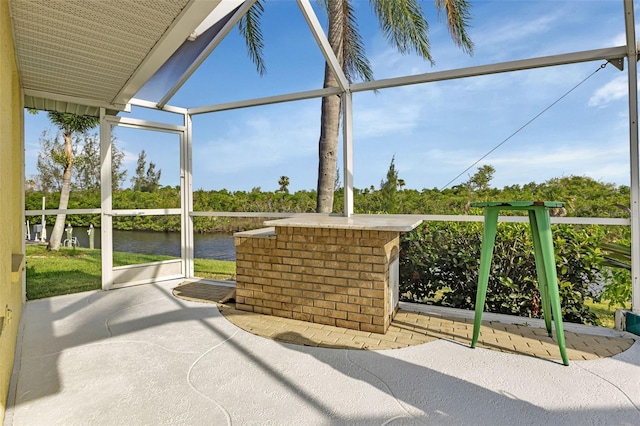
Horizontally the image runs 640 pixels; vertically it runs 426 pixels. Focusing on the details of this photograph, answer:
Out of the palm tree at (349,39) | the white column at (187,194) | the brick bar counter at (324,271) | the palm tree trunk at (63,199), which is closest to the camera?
the brick bar counter at (324,271)

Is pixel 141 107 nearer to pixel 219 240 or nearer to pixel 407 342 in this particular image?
pixel 219 240

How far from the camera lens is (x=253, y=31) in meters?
6.97

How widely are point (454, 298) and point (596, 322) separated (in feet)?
4.58

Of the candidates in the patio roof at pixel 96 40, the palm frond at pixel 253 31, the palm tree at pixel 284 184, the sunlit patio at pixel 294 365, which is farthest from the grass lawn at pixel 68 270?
the palm frond at pixel 253 31

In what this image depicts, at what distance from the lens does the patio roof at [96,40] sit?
258 centimetres

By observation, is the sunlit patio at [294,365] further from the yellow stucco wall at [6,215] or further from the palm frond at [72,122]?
the palm frond at [72,122]

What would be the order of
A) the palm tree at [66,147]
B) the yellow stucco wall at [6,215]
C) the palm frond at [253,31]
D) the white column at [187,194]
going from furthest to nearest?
the palm frond at [253,31]
the white column at [187,194]
the palm tree at [66,147]
the yellow stucco wall at [6,215]

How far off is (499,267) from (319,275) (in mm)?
2051

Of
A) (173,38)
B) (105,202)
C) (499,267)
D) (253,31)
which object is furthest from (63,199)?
(499,267)

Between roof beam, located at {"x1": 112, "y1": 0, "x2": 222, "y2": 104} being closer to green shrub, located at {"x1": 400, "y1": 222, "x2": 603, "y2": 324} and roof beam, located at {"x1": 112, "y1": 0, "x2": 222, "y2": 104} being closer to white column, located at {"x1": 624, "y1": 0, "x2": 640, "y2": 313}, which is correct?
green shrub, located at {"x1": 400, "y1": 222, "x2": 603, "y2": 324}

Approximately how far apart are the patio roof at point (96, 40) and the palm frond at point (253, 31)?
9.53 ft

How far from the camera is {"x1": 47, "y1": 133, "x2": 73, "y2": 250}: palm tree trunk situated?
16.9 feet

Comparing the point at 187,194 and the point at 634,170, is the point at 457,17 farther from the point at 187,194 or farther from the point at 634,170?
the point at 187,194

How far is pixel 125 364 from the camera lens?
8.66 ft
